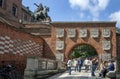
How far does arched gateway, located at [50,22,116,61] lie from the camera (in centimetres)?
2773

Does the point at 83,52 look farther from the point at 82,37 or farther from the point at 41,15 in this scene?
the point at 82,37

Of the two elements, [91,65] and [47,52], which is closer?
[91,65]

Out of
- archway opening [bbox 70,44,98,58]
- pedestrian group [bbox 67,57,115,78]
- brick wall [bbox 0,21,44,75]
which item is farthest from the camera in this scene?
archway opening [bbox 70,44,98,58]

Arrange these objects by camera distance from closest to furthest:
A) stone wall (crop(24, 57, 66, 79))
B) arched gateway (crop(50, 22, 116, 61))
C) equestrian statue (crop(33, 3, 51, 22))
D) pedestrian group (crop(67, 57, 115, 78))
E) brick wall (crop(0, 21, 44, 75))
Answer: stone wall (crop(24, 57, 66, 79))
brick wall (crop(0, 21, 44, 75))
pedestrian group (crop(67, 57, 115, 78))
arched gateway (crop(50, 22, 116, 61))
equestrian statue (crop(33, 3, 51, 22))

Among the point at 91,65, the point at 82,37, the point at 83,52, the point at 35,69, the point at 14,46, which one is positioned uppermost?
the point at 82,37

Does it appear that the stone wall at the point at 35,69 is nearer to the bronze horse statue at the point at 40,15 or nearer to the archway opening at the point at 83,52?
the bronze horse statue at the point at 40,15

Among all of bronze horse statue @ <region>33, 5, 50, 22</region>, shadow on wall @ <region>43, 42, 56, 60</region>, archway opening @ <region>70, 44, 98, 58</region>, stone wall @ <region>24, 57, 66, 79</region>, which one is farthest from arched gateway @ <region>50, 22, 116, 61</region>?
archway opening @ <region>70, 44, 98, 58</region>

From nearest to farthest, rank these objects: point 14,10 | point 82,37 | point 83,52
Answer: point 82,37
point 14,10
point 83,52

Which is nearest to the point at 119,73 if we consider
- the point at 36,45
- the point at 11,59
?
the point at 11,59

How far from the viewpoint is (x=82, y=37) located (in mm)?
28094

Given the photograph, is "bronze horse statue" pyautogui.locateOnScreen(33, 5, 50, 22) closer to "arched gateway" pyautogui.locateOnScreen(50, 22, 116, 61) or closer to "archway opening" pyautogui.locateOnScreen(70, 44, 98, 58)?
"archway opening" pyautogui.locateOnScreen(70, 44, 98, 58)

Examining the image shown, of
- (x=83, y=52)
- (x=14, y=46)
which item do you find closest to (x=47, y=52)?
(x=14, y=46)

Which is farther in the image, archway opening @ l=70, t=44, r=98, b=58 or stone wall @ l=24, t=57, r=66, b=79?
archway opening @ l=70, t=44, r=98, b=58

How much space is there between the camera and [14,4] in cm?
3456
